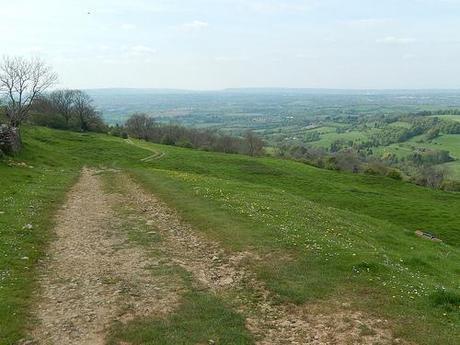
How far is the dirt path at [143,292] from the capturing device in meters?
12.6

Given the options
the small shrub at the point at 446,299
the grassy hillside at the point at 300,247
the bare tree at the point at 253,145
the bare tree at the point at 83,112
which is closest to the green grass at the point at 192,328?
the grassy hillside at the point at 300,247

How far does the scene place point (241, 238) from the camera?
835 inches

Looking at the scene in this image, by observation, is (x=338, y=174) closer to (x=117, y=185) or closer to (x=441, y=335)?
(x=117, y=185)

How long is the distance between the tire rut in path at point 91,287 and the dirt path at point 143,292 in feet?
0.08

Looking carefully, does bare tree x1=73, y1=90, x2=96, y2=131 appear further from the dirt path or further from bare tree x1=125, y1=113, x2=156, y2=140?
the dirt path

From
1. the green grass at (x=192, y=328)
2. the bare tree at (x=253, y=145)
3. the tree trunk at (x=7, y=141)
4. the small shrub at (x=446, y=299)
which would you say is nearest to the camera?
the green grass at (x=192, y=328)

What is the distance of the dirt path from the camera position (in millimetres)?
12602

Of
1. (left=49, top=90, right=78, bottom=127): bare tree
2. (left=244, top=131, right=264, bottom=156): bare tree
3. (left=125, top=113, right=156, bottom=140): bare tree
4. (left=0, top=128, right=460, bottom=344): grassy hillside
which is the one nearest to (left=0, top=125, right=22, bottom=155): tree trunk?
(left=0, top=128, right=460, bottom=344): grassy hillside

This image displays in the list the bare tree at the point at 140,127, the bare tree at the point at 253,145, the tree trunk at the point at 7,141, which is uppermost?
the tree trunk at the point at 7,141

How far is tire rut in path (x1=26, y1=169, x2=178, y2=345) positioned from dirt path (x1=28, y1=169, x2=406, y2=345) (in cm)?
3

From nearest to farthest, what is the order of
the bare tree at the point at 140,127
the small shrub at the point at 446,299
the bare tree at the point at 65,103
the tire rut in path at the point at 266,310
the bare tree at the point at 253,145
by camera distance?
1. the tire rut in path at the point at 266,310
2. the small shrub at the point at 446,299
3. the bare tree at the point at 65,103
4. the bare tree at the point at 253,145
5. the bare tree at the point at 140,127

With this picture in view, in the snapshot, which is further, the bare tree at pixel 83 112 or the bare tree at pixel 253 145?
the bare tree at pixel 253 145

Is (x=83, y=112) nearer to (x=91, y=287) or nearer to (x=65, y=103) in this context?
(x=65, y=103)

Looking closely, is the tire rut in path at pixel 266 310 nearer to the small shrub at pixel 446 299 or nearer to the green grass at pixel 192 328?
the green grass at pixel 192 328
